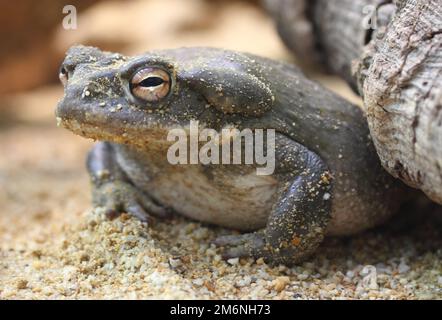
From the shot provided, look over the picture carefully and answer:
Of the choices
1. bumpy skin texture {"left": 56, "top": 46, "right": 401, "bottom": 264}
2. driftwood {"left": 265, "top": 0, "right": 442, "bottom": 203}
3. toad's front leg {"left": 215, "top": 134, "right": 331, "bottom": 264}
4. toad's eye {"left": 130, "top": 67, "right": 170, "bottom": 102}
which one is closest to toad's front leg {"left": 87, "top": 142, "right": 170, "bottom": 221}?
bumpy skin texture {"left": 56, "top": 46, "right": 401, "bottom": 264}

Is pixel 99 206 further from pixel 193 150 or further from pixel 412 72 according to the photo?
pixel 412 72

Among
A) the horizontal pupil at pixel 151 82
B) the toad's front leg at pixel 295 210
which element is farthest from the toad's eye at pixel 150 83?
the toad's front leg at pixel 295 210

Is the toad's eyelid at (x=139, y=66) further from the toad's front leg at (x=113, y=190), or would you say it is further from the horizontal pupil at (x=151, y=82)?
the toad's front leg at (x=113, y=190)

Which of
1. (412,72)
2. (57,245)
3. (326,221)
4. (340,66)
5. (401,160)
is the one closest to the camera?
(412,72)

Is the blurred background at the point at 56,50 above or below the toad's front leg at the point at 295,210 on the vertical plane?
above

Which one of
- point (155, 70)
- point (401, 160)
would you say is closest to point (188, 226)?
point (155, 70)

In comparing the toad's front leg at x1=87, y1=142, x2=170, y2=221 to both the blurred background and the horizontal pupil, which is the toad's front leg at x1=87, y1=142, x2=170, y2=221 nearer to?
the blurred background
